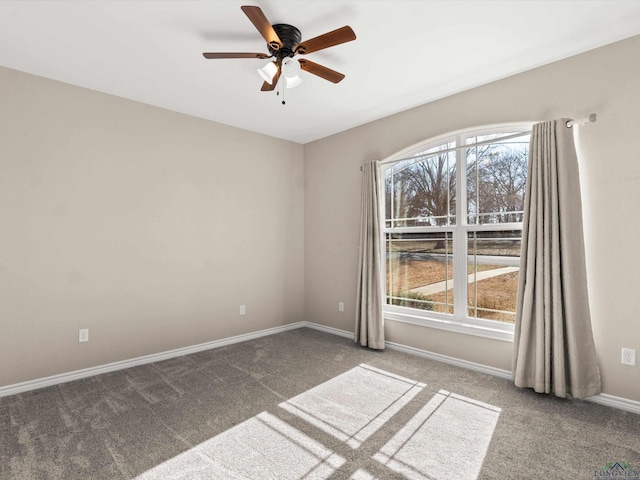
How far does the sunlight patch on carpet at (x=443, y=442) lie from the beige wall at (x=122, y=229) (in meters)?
2.61

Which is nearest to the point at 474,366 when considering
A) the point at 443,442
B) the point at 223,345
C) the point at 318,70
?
the point at 443,442

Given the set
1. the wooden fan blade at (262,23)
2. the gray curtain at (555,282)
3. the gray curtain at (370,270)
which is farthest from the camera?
the gray curtain at (370,270)

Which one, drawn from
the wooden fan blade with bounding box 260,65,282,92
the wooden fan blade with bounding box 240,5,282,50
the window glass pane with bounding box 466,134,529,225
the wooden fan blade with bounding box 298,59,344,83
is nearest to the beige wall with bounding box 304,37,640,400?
the window glass pane with bounding box 466,134,529,225

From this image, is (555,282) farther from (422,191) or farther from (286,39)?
(286,39)

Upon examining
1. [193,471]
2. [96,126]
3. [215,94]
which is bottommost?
[193,471]

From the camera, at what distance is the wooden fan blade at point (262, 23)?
5.72 ft

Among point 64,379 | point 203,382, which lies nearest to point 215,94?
point 203,382

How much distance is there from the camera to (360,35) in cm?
242

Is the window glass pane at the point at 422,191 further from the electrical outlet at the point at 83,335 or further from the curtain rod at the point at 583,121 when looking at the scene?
the electrical outlet at the point at 83,335

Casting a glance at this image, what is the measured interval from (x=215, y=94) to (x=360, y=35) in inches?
63.4

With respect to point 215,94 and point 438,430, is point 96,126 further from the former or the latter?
point 438,430

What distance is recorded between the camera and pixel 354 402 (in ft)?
8.53

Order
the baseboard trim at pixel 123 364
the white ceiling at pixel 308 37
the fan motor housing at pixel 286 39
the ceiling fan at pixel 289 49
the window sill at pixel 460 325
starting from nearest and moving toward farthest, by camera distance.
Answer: the ceiling fan at pixel 289 49
the white ceiling at pixel 308 37
the fan motor housing at pixel 286 39
the baseboard trim at pixel 123 364
the window sill at pixel 460 325

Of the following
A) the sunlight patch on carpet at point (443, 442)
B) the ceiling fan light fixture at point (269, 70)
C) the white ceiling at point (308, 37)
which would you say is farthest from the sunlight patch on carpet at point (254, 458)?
the white ceiling at point (308, 37)
